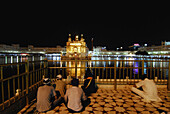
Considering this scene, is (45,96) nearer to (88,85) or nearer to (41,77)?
(88,85)

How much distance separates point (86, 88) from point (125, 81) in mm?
3208

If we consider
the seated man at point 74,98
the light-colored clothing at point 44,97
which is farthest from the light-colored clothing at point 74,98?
the light-colored clothing at point 44,97

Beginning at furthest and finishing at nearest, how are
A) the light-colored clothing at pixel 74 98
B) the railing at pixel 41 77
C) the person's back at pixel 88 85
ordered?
the person's back at pixel 88 85 → the railing at pixel 41 77 → the light-colored clothing at pixel 74 98

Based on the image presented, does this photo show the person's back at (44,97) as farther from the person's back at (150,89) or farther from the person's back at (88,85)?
the person's back at (150,89)

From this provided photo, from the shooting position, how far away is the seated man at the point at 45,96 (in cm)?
404

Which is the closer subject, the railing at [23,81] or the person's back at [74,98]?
the railing at [23,81]

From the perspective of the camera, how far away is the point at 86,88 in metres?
5.75

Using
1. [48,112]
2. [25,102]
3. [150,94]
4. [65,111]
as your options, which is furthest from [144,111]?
[25,102]

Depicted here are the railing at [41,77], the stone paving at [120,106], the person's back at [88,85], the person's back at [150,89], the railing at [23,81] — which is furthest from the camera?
the person's back at [88,85]

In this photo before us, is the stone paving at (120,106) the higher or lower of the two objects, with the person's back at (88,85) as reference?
lower

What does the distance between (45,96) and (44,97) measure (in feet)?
0.18

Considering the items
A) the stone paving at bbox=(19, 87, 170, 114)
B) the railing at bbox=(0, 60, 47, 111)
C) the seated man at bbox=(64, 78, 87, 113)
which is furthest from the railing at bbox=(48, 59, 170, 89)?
the seated man at bbox=(64, 78, 87, 113)

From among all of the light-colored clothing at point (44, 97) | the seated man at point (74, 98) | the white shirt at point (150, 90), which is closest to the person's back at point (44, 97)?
the light-colored clothing at point (44, 97)

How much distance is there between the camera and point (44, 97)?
4.04 meters
